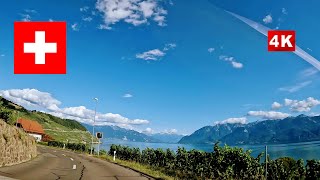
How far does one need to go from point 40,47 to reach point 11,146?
1401cm

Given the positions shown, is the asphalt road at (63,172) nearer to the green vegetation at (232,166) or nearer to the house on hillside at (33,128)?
the green vegetation at (232,166)

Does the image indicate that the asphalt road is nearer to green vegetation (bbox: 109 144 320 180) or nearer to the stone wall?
the stone wall

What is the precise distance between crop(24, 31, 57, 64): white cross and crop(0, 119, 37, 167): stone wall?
11356 millimetres

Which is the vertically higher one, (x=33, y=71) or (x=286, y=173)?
(x=33, y=71)

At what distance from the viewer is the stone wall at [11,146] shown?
843 inches

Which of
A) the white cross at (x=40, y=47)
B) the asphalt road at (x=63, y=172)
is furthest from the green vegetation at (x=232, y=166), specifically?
the white cross at (x=40, y=47)

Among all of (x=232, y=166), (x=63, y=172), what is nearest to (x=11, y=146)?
(x=63, y=172)

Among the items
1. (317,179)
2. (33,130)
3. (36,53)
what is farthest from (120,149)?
(33,130)

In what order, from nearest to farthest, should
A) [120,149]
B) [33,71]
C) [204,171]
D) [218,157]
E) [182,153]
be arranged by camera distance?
[33,71]
[218,157]
[204,171]
[182,153]
[120,149]

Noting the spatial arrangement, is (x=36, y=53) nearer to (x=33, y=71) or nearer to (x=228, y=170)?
(x=33, y=71)

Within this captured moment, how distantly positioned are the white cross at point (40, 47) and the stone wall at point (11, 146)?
11356mm

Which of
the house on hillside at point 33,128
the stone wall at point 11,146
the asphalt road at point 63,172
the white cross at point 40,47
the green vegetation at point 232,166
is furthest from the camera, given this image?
the house on hillside at point 33,128

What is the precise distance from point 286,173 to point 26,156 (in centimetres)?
2166

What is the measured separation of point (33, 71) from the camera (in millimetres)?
11508
